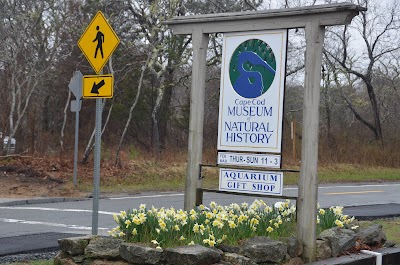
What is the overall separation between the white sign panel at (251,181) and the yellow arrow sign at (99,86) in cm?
189

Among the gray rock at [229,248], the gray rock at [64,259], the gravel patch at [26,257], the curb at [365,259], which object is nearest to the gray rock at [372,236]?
the curb at [365,259]

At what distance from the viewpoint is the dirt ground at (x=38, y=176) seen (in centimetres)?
1973

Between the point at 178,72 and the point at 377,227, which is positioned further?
the point at 178,72

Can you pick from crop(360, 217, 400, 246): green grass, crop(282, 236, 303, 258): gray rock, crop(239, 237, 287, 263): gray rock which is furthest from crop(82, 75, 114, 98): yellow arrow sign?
crop(360, 217, 400, 246): green grass

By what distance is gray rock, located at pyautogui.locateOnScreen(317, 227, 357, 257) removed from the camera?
808 centimetres

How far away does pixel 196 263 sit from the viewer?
6.60m

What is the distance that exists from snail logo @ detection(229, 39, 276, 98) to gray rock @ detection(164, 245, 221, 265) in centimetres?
238

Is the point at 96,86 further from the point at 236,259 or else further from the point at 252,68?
the point at 236,259

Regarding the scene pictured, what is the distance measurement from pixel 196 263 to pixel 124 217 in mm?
1273

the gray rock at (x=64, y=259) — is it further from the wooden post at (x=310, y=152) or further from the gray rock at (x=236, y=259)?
the wooden post at (x=310, y=152)

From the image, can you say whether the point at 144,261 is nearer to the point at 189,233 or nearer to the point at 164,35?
the point at 189,233

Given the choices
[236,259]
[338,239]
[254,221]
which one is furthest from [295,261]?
[236,259]

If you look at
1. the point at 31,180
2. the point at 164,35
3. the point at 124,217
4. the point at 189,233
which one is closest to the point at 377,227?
the point at 189,233

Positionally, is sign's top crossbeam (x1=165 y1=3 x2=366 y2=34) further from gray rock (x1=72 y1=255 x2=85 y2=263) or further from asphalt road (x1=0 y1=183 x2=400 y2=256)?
asphalt road (x1=0 y1=183 x2=400 y2=256)
